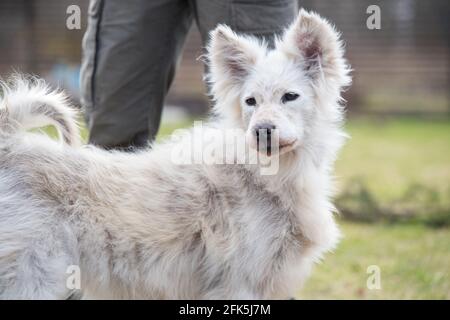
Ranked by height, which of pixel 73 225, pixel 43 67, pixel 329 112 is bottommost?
pixel 73 225

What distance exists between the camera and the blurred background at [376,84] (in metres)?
6.73

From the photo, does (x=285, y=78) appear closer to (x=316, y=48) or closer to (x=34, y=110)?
→ (x=316, y=48)

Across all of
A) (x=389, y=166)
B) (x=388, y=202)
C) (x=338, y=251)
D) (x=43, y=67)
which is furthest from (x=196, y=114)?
(x=338, y=251)

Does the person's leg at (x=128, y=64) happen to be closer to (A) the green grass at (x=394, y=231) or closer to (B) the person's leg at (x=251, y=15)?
(B) the person's leg at (x=251, y=15)

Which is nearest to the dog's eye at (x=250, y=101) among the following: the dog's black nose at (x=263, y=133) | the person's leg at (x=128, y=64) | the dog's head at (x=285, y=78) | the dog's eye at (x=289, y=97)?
the dog's head at (x=285, y=78)

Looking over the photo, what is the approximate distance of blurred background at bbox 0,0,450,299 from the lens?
22.1 ft

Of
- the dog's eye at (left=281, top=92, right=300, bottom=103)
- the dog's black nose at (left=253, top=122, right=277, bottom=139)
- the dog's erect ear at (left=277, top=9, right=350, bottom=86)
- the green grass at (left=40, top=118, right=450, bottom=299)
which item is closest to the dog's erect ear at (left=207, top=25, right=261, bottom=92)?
the dog's erect ear at (left=277, top=9, right=350, bottom=86)

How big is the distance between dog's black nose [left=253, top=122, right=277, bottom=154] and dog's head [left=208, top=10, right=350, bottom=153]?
0.11ft

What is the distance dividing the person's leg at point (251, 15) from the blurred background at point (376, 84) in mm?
2990

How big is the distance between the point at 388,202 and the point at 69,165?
4.09 meters

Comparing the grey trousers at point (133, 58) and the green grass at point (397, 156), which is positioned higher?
the grey trousers at point (133, 58)

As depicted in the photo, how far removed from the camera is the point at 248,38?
3.50 metres

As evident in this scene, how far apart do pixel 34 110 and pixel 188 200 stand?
2.93ft
